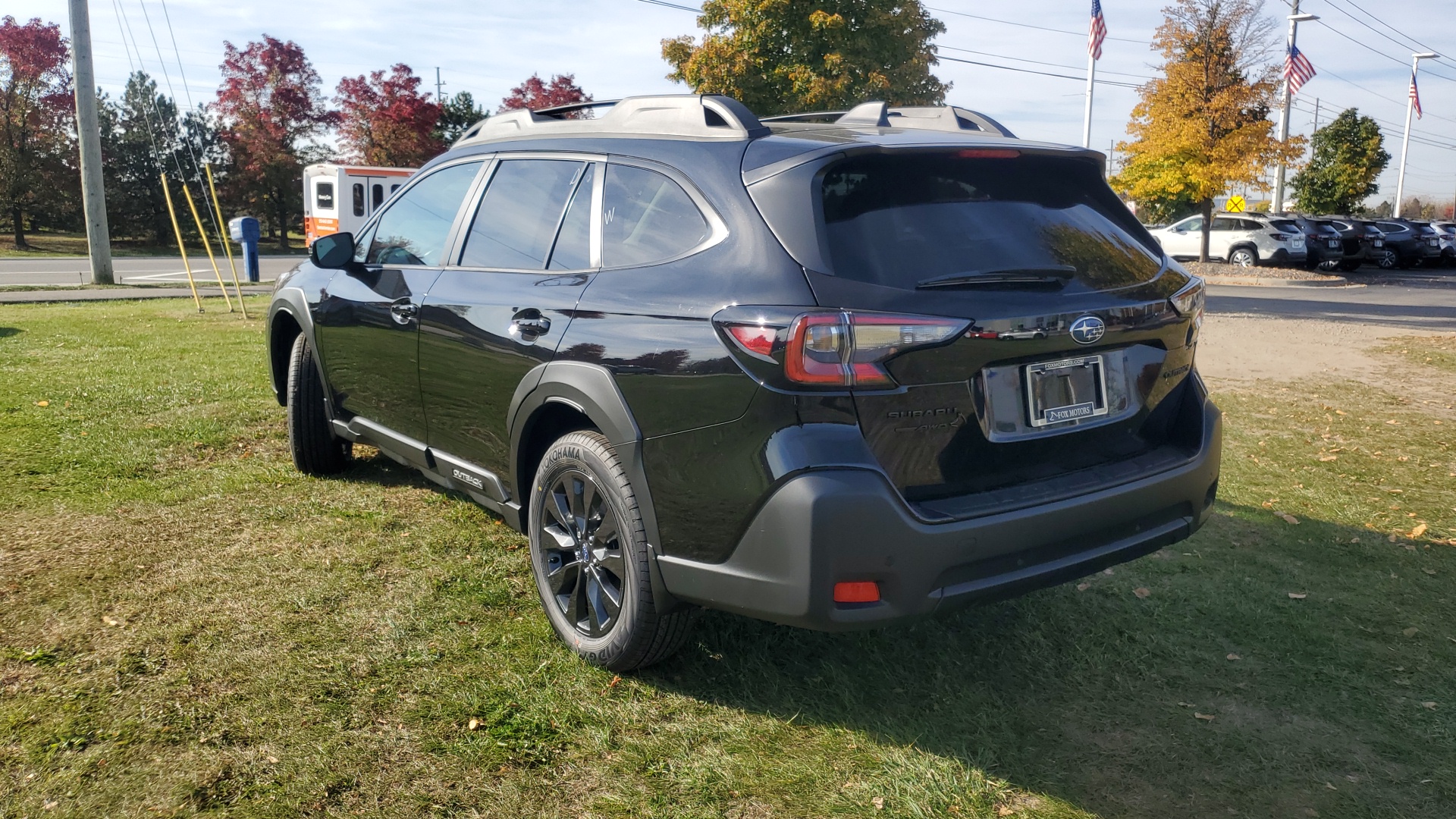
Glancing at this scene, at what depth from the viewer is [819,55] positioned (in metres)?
20.6

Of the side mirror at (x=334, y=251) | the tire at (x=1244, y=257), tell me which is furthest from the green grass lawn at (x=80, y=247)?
the side mirror at (x=334, y=251)

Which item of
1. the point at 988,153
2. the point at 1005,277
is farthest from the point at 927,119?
the point at 1005,277

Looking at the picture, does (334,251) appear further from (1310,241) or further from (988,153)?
(1310,241)

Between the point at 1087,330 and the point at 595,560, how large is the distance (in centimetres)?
162

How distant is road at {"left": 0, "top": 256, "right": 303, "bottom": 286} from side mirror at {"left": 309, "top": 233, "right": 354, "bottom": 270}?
49.9 feet

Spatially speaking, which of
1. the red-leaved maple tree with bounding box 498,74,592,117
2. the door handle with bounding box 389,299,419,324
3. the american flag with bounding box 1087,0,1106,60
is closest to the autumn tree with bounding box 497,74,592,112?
the red-leaved maple tree with bounding box 498,74,592,117

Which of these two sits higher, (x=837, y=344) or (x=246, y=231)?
(x=246, y=231)

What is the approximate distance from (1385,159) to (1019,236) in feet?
177

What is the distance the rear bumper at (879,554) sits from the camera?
104 inches

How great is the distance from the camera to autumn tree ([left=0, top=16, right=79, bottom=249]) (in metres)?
36.0

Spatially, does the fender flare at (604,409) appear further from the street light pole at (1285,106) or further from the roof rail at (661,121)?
the street light pole at (1285,106)

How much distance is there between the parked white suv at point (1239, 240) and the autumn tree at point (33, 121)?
3606 centimetres

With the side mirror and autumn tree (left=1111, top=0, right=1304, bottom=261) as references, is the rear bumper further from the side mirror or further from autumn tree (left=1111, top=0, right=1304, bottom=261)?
autumn tree (left=1111, top=0, right=1304, bottom=261)

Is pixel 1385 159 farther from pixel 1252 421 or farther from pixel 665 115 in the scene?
pixel 665 115
